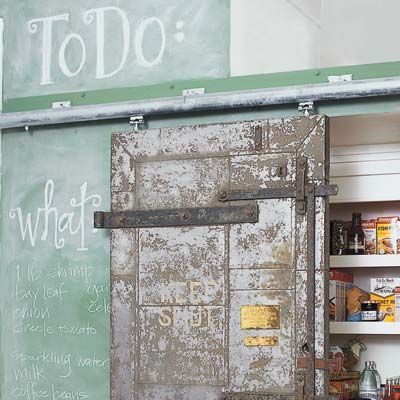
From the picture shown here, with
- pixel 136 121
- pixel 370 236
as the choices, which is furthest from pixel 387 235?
pixel 136 121

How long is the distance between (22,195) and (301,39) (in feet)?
4.67

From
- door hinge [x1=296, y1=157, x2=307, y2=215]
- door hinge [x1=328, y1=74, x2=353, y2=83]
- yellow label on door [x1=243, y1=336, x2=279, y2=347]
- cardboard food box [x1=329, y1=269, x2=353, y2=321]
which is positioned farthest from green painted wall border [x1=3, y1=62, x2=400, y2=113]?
yellow label on door [x1=243, y1=336, x2=279, y2=347]

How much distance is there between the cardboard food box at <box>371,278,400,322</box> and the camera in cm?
423

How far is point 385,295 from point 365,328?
20 centimetres

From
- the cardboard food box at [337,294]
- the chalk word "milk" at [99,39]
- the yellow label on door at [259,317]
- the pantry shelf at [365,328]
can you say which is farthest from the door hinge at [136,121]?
the pantry shelf at [365,328]

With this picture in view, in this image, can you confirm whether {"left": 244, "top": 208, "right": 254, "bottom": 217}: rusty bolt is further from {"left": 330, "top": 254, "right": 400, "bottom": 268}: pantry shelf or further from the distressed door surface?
{"left": 330, "top": 254, "right": 400, "bottom": 268}: pantry shelf

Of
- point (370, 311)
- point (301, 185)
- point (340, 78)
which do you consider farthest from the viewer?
point (370, 311)

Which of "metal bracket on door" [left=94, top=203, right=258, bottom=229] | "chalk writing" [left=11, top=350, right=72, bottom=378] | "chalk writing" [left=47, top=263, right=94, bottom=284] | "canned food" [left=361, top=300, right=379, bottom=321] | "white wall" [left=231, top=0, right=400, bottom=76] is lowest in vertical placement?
"chalk writing" [left=11, top=350, right=72, bottom=378]

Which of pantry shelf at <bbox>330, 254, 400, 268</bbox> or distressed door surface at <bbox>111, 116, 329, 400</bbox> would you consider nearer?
distressed door surface at <bbox>111, 116, 329, 400</bbox>

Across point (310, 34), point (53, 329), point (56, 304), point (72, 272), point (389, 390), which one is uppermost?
point (310, 34)

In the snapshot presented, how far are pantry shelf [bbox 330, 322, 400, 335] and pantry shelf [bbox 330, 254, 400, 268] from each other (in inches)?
9.5

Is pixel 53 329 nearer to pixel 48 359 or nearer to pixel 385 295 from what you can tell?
pixel 48 359

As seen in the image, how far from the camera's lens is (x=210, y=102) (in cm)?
404

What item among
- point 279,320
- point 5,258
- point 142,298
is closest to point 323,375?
point 279,320
